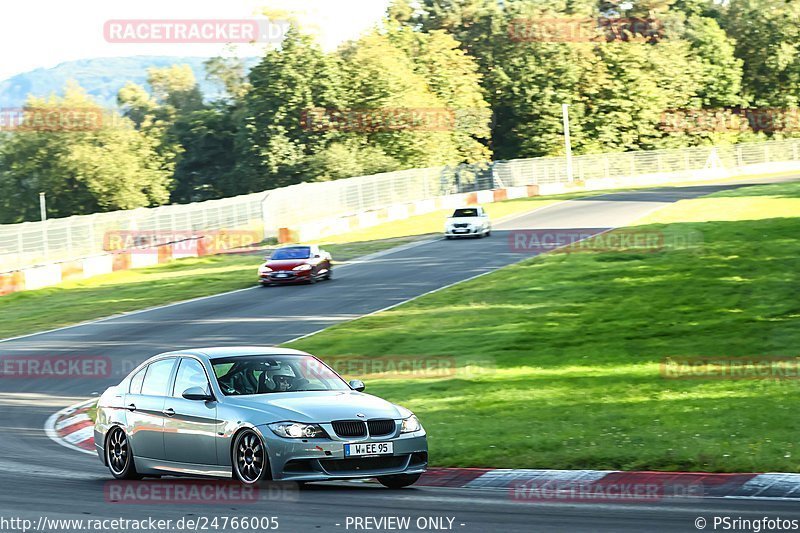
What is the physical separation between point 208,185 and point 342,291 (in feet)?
190

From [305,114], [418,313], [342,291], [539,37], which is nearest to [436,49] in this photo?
[539,37]

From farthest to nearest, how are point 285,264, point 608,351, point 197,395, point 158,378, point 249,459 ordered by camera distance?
point 285,264
point 608,351
point 158,378
point 197,395
point 249,459

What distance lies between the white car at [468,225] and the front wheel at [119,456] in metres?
34.9

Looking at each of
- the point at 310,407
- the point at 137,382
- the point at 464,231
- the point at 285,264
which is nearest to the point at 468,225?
the point at 464,231

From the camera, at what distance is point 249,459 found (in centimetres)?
1041

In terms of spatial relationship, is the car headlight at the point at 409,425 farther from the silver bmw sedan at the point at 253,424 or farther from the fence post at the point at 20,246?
the fence post at the point at 20,246

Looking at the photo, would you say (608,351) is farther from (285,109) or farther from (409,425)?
(285,109)

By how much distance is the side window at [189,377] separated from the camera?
11.4 meters

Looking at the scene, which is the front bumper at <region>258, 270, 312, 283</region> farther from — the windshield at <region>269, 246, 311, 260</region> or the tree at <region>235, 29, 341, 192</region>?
the tree at <region>235, 29, 341, 192</region>

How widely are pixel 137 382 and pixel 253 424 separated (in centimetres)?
238

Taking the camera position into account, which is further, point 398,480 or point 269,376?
point 269,376

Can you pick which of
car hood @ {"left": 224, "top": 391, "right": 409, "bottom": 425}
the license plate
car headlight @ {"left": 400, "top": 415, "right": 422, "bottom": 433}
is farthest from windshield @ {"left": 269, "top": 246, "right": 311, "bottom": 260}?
the license plate

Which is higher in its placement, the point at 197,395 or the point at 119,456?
the point at 197,395

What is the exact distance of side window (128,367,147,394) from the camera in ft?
39.8
